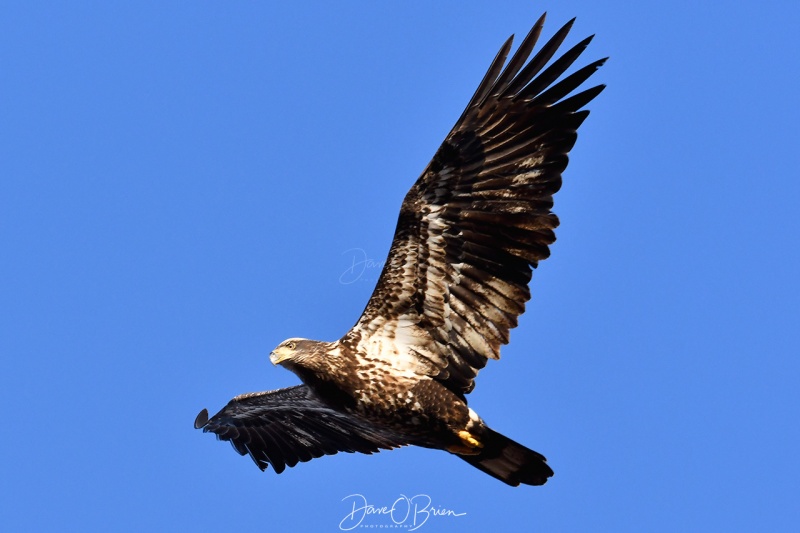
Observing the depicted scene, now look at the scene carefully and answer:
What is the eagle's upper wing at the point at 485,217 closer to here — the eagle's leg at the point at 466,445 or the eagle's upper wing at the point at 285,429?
the eagle's leg at the point at 466,445

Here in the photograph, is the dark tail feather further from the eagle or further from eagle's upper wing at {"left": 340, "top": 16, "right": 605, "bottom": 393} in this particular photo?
eagle's upper wing at {"left": 340, "top": 16, "right": 605, "bottom": 393}

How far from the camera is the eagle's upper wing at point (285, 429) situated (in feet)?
55.0

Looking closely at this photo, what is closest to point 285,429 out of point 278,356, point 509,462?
point 278,356

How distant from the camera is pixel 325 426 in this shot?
17109 millimetres

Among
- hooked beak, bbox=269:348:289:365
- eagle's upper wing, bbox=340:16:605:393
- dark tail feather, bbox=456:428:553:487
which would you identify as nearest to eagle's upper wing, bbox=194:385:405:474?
hooked beak, bbox=269:348:289:365

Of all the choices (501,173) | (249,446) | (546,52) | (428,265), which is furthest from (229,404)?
(546,52)

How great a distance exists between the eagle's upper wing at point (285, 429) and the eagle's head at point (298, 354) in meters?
1.41

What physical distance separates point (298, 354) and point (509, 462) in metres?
2.74

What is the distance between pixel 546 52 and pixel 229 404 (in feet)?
21.1

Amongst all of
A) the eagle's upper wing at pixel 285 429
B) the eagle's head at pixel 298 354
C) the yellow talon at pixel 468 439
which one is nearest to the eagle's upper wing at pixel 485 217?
the eagle's head at pixel 298 354

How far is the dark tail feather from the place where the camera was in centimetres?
1502

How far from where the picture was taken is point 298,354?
15.0 metres

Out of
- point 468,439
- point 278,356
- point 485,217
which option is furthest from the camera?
point 278,356

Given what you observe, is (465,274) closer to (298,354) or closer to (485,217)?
(485,217)
